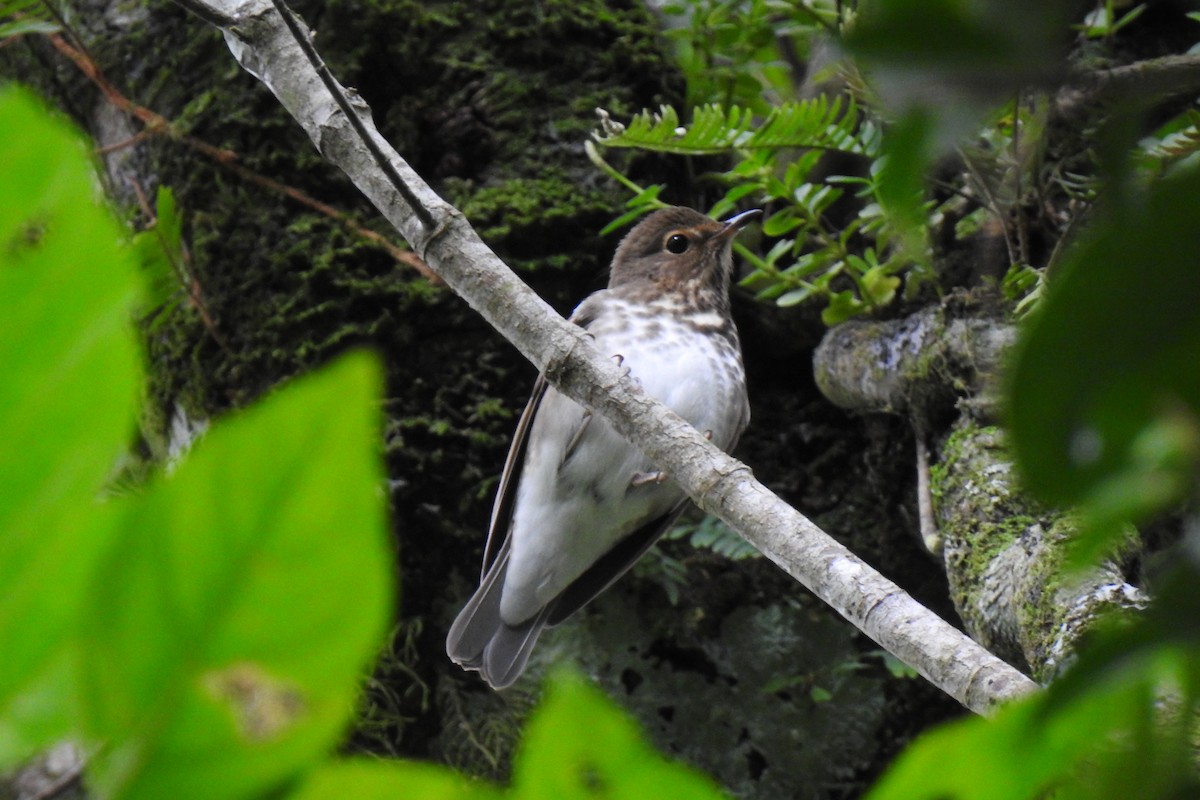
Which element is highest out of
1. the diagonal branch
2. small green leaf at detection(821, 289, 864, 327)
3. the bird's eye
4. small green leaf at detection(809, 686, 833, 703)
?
the diagonal branch

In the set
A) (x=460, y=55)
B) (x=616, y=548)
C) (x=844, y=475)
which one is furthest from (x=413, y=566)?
(x=460, y=55)

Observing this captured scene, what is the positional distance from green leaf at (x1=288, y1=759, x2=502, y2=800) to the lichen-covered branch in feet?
5.15

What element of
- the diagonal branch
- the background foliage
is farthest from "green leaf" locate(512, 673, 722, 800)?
the diagonal branch

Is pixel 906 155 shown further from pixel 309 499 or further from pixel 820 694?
pixel 820 694

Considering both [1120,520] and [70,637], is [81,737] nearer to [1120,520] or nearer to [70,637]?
[70,637]

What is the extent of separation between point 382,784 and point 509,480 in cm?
260

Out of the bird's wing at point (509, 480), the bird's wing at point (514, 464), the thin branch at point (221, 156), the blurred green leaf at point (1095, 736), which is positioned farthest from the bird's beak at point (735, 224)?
the blurred green leaf at point (1095, 736)

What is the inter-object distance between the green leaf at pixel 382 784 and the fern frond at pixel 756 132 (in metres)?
2.45

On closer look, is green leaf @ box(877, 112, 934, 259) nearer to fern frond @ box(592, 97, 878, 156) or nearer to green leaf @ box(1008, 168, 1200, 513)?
green leaf @ box(1008, 168, 1200, 513)

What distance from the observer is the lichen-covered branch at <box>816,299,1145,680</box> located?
1.92 metres

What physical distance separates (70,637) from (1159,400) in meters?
0.30

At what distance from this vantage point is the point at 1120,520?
1.04 feet

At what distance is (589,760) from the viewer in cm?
35

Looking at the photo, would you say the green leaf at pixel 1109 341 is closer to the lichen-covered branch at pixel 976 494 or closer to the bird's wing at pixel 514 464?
the lichen-covered branch at pixel 976 494
